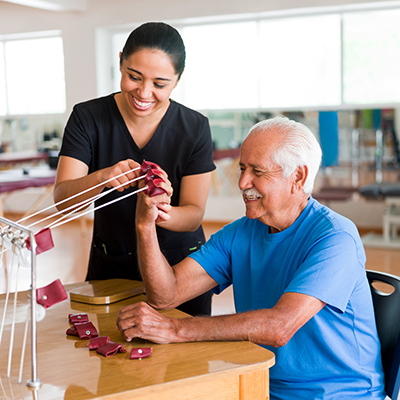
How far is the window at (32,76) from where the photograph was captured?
24.7 ft

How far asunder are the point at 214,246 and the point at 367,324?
0.52m

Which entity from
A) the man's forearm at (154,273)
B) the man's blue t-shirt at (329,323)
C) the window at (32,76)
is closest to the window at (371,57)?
the window at (32,76)

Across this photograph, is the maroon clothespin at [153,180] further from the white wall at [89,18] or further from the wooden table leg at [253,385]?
the white wall at [89,18]

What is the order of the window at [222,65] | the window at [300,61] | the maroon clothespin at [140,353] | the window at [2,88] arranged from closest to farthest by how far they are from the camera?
the maroon clothespin at [140,353] < the window at [300,61] < the window at [222,65] < the window at [2,88]

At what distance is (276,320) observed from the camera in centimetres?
137

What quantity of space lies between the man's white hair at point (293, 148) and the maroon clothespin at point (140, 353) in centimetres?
62

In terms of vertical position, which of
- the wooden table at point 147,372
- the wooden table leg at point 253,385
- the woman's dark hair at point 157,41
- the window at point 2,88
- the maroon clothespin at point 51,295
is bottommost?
the wooden table leg at point 253,385

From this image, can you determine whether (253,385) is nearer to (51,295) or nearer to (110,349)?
(110,349)

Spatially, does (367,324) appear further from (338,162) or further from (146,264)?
(338,162)

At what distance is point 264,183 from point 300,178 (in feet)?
0.34

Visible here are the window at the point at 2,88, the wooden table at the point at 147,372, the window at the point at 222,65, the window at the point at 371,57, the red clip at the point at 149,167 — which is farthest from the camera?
the window at the point at 2,88

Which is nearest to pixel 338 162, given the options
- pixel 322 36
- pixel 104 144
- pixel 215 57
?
pixel 322 36

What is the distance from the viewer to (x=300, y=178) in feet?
5.29

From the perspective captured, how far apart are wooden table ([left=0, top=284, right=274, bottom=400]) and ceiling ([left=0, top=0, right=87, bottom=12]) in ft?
18.6
